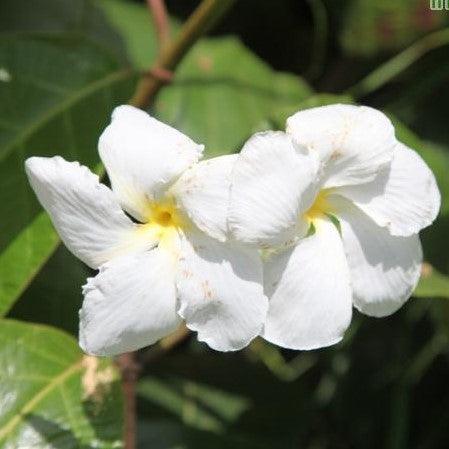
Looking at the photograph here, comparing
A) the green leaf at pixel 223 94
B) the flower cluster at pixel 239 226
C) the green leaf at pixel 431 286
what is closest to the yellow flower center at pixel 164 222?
the flower cluster at pixel 239 226

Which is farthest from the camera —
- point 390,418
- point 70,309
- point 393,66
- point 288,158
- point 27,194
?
point 390,418

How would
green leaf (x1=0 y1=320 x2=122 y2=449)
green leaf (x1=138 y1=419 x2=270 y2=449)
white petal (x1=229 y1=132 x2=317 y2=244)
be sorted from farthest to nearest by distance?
1. green leaf (x1=138 y1=419 x2=270 y2=449)
2. green leaf (x1=0 y1=320 x2=122 y2=449)
3. white petal (x1=229 y1=132 x2=317 y2=244)

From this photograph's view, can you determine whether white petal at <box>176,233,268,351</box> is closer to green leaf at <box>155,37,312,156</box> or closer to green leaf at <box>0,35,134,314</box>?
green leaf at <box>0,35,134,314</box>

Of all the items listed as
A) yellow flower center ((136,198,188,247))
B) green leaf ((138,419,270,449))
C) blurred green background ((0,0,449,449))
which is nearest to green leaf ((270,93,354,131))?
blurred green background ((0,0,449,449))

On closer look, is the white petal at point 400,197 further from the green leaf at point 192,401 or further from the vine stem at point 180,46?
the green leaf at point 192,401

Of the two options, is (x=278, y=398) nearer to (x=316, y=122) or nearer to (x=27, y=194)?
(x=27, y=194)

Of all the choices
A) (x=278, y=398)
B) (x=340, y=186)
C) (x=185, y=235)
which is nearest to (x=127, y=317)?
(x=185, y=235)
